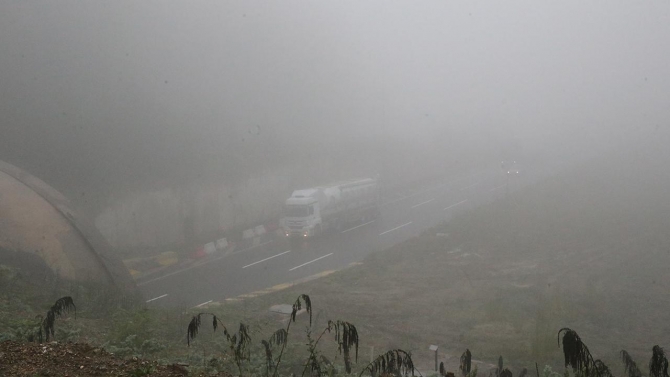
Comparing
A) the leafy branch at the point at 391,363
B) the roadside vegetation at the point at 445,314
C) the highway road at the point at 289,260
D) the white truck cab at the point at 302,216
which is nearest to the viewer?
the leafy branch at the point at 391,363

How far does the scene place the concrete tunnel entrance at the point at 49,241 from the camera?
16.3 meters

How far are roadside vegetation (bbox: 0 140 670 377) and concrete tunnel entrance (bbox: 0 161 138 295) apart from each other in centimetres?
97

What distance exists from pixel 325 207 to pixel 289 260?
565 cm

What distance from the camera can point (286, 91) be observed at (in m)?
53.5

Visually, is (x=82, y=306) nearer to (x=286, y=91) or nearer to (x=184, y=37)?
(x=184, y=37)

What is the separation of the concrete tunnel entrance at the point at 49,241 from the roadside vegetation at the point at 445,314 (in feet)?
3.20

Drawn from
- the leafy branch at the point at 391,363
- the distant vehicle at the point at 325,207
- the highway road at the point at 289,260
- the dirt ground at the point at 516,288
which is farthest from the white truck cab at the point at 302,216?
the leafy branch at the point at 391,363

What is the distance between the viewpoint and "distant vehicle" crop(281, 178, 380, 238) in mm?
29672

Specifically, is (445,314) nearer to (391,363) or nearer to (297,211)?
(391,363)

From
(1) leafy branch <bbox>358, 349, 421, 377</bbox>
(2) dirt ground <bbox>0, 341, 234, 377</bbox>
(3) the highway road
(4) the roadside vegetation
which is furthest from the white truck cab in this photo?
(1) leafy branch <bbox>358, 349, 421, 377</bbox>

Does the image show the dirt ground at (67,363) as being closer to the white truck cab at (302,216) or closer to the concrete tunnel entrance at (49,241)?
the concrete tunnel entrance at (49,241)

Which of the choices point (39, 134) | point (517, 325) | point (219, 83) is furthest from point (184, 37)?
point (517, 325)

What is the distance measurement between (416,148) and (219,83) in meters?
26.5

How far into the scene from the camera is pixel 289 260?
2602 centimetres
